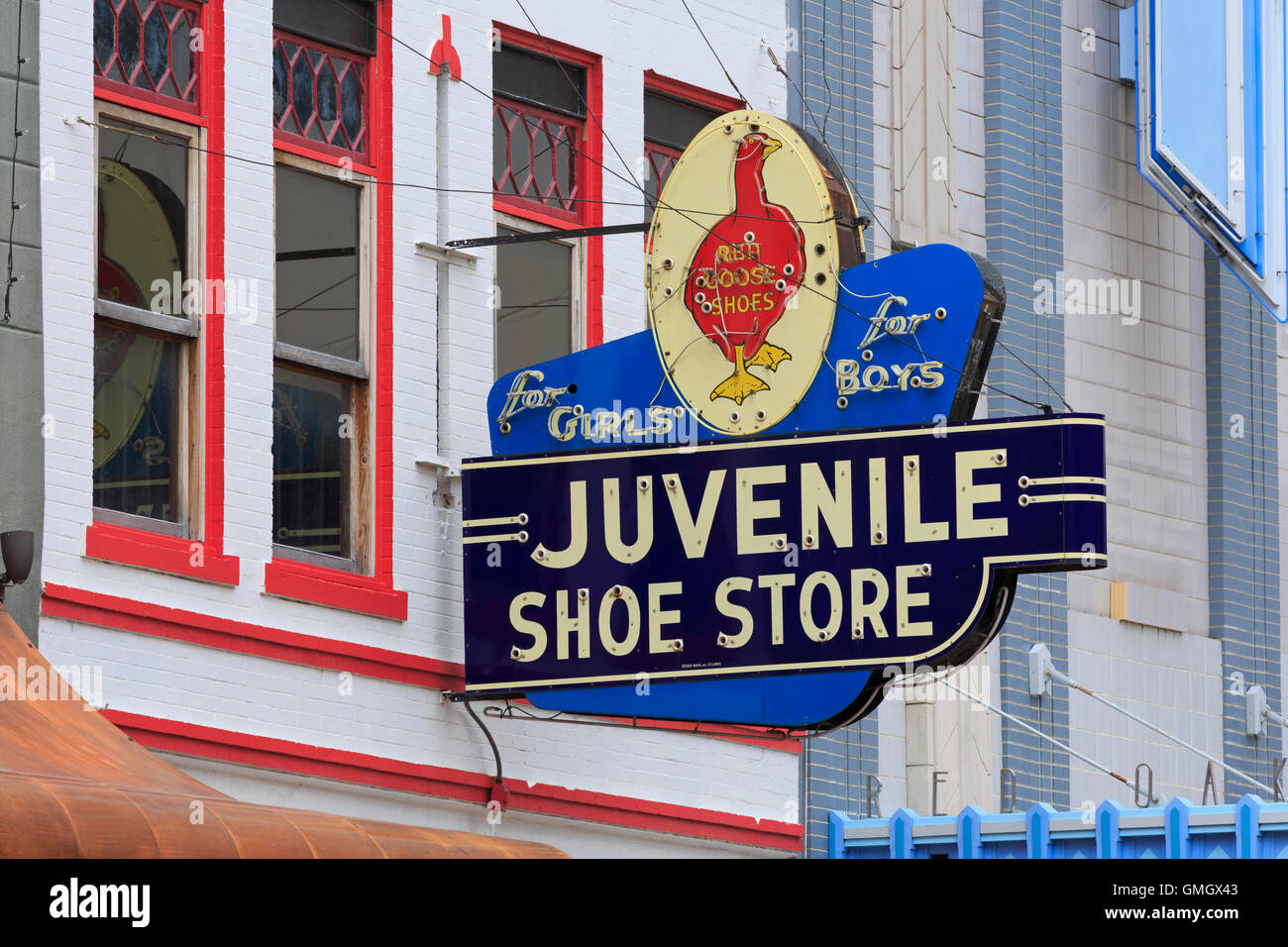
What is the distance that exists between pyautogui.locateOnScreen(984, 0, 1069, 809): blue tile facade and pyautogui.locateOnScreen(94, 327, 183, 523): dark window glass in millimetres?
7545

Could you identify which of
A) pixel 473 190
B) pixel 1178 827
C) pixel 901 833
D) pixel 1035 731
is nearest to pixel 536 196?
pixel 473 190

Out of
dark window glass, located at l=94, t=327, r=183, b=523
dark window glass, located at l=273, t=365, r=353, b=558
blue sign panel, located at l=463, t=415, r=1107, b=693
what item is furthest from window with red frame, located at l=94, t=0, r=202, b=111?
blue sign panel, located at l=463, t=415, r=1107, b=693

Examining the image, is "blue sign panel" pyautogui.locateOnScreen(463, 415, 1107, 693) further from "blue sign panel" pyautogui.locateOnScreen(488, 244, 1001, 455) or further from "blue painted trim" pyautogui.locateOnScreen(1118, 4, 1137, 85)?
"blue painted trim" pyautogui.locateOnScreen(1118, 4, 1137, 85)

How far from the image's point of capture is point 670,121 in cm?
1839

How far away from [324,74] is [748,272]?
281cm

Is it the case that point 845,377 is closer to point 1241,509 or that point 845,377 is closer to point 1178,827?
point 1178,827

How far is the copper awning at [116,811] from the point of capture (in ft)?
36.2

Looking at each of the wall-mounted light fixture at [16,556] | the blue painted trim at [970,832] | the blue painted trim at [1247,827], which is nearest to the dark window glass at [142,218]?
the wall-mounted light fixture at [16,556]

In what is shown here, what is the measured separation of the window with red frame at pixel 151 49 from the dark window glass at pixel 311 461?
1699 millimetres

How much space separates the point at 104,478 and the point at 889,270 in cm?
434

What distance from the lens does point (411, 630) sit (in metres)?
15.9

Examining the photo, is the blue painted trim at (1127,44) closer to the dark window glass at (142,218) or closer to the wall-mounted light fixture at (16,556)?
the dark window glass at (142,218)
